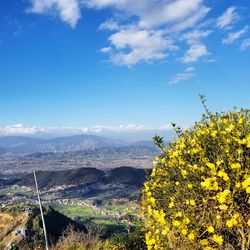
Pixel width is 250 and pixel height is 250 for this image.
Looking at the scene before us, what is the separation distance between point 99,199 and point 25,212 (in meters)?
123

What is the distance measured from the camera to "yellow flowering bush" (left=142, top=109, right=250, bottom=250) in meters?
5.95

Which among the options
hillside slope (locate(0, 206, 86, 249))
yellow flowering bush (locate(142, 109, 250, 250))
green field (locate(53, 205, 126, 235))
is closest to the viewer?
yellow flowering bush (locate(142, 109, 250, 250))

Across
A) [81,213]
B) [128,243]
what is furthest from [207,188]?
[81,213]

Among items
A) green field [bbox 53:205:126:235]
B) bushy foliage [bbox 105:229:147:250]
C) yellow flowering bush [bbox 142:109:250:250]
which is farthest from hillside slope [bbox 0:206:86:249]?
green field [bbox 53:205:126:235]

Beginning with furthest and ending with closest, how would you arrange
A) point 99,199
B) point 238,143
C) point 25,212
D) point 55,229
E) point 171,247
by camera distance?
point 99,199
point 55,229
point 25,212
point 171,247
point 238,143

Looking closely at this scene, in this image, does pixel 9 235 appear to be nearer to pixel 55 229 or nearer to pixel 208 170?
pixel 55 229

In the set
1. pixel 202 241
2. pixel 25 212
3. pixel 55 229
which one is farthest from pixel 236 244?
pixel 55 229

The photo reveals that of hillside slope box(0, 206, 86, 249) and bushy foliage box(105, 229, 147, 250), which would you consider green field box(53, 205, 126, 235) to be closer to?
hillside slope box(0, 206, 86, 249)

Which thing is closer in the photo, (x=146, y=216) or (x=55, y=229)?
(x=146, y=216)

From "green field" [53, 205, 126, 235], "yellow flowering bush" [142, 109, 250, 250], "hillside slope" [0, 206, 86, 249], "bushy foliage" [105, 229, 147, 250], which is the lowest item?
"green field" [53, 205, 126, 235]

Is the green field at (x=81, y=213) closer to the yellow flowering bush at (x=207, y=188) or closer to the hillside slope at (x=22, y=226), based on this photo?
the hillside slope at (x=22, y=226)

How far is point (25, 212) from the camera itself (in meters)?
60.0

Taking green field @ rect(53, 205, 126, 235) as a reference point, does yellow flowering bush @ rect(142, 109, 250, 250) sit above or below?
above

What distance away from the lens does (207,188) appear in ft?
19.6
